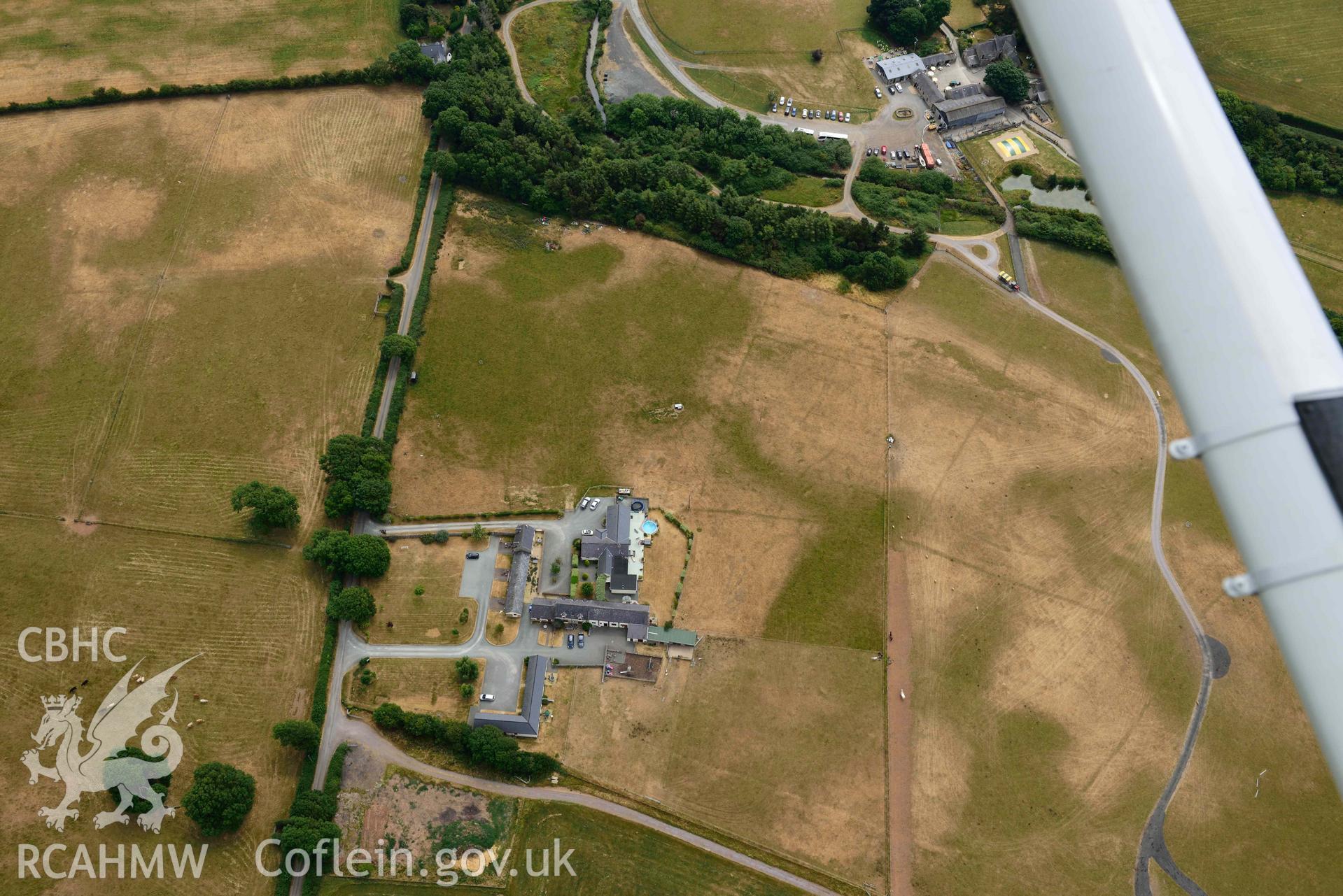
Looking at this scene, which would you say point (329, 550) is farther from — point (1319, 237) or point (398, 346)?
point (1319, 237)

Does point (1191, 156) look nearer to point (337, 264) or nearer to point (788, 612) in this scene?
point (788, 612)

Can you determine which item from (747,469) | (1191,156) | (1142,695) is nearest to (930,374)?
(747,469)

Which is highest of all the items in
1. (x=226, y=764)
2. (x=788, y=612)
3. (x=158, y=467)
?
(x=788, y=612)

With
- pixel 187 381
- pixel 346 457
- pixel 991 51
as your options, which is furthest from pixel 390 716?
pixel 991 51

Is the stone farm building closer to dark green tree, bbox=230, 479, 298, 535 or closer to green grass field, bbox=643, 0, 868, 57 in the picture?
green grass field, bbox=643, 0, 868, 57

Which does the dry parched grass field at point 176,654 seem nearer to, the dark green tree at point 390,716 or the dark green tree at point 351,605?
the dark green tree at point 351,605

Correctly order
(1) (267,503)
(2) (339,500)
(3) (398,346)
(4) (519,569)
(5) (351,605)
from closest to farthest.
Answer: (5) (351,605)
(1) (267,503)
(4) (519,569)
(2) (339,500)
(3) (398,346)

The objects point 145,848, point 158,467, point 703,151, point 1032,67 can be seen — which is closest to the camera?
point 145,848
